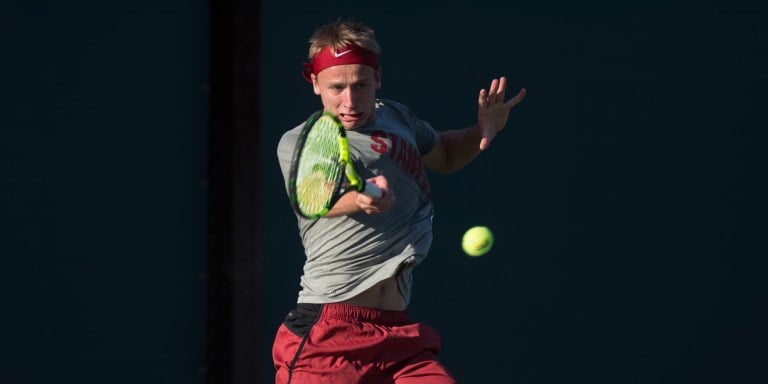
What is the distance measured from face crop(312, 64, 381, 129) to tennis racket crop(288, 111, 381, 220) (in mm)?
330

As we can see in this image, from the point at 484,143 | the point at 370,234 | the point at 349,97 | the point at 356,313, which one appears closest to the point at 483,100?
the point at 484,143

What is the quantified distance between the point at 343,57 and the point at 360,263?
2.05 feet

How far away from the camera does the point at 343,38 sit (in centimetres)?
383

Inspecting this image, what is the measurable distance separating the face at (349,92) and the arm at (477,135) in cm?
47

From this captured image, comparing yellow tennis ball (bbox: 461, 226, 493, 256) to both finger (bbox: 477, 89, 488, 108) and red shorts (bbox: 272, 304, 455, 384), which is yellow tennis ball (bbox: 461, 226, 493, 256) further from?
red shorts (bbox: 272, 304, 455, 384)

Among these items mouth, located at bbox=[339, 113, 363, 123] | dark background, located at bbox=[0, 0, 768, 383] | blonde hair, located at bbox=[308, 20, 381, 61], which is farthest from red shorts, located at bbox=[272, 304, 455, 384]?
dark background, located at bbox=[0, 0, 768, 383]

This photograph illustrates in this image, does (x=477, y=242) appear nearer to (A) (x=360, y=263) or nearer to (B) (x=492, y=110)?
(B) (x=492, y=110)

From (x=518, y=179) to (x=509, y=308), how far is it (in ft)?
1.91

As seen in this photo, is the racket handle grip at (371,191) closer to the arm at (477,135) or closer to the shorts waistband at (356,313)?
the shorts waistband at (356,313)

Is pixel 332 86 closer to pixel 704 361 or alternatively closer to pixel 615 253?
pixel 615 253

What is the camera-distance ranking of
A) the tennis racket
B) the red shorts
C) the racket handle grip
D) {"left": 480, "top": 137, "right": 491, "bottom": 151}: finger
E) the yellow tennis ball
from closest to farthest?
the racket handle grip → the tennis racket → the red shorts → {"left": 480, "top": 137, "right": 491, "bottom": 151}: finger → the yellow tennis ball

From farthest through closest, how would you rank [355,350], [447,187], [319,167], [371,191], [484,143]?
[447,187]
[484,143]
[355,350]
[319,167]
[371,191]

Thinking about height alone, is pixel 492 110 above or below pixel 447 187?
above

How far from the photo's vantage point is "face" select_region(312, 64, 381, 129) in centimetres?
379
